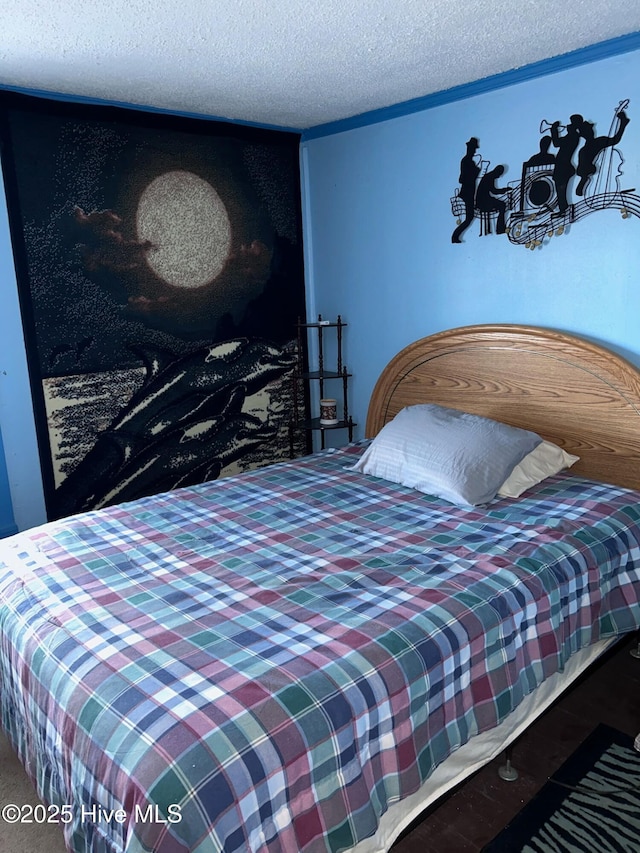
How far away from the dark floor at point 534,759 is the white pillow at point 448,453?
73cm

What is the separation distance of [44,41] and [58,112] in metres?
0.67

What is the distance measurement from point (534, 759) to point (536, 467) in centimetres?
105

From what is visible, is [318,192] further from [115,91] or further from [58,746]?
[58,746]

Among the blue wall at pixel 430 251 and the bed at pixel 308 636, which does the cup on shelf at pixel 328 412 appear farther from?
the bed at pixel 308 636

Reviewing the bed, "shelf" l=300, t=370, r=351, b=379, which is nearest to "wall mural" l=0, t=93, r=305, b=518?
"shelf" l=300, t=370, r=351, b=379

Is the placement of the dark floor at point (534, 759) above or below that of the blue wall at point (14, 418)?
below

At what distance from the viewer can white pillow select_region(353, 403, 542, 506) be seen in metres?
2.41

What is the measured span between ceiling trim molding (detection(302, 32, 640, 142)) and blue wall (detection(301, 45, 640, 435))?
2 cm

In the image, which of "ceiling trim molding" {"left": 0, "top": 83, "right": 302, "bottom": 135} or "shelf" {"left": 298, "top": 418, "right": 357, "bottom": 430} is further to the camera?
Answer: "shelf" {"left": 298, "top": 418, "right": 357, "bottom": 430}

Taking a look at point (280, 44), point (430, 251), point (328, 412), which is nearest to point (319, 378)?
point (328, 412)

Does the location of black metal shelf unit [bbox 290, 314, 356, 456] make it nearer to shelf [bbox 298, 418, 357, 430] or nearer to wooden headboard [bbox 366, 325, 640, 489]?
shelf [bbox 298, 418, 357, 430]

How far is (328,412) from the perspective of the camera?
12.0 ft

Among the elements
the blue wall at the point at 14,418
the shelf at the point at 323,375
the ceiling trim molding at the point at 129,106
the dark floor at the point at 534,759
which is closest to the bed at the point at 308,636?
the dark floor at the point at 534,759

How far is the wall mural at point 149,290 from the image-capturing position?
289 centimetres
